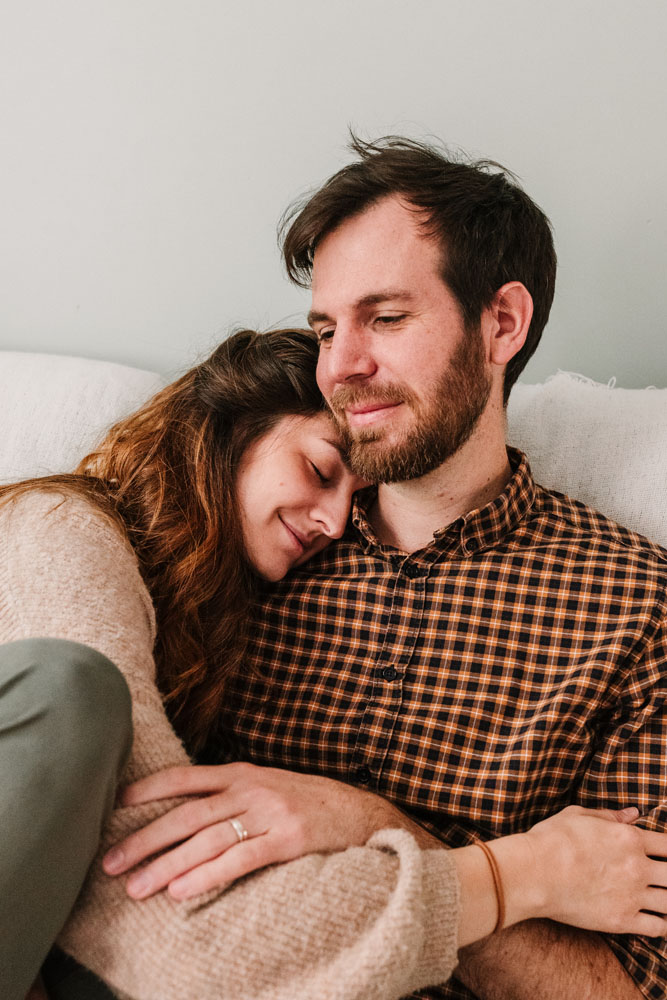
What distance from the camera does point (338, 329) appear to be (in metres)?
1.20

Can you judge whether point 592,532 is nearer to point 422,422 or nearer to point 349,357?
point 422,422

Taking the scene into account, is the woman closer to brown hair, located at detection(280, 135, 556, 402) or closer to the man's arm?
the man's arm

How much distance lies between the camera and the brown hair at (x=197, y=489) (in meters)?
1.19

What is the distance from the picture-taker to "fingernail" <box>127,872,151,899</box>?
810 millimetres

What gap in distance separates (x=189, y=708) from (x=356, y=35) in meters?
1.16

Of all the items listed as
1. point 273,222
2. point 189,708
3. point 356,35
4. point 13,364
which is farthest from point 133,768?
point 356,35

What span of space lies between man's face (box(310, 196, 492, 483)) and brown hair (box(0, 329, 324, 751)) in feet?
0.44

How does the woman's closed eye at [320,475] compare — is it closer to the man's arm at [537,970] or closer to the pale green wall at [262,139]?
the pale green wall at [262,139]

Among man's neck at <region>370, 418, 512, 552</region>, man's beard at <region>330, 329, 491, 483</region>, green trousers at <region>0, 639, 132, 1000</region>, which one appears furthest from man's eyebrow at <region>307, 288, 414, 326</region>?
green trousers at <region>0, 639, 132, 1000</region>

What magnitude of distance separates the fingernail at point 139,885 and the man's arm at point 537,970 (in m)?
0.41

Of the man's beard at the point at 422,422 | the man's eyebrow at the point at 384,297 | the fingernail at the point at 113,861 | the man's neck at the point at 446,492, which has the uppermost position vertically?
the man's eyebrow at the point at 384,297

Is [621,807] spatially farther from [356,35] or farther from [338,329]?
[356,35]

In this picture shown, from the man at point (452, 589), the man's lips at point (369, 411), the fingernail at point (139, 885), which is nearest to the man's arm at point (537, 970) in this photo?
the man at point (452, 589)

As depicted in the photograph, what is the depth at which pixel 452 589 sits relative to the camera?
121 centimetres
